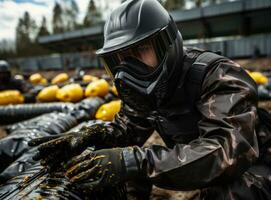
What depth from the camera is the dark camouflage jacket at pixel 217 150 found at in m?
1.20

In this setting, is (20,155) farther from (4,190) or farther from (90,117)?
(90,117)

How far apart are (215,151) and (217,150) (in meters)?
0.01

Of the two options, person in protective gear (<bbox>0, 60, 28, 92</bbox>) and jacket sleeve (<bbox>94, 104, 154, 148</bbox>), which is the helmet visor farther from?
person in protective gear (<bbox>0, 60, 28, 92</bbox>)

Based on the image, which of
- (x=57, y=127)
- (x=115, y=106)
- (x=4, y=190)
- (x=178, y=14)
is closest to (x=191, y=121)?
(x=4, y=190)

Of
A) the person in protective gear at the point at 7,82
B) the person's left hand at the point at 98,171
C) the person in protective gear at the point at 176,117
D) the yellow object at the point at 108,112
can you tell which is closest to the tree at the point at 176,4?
the person in protective gear at the point at 7,82

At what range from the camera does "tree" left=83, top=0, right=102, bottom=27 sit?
36812 mm

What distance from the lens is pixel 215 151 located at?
1190mm

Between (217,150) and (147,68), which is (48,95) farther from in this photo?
(217,150)

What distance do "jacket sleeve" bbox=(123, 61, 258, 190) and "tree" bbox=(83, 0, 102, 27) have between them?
37.5m

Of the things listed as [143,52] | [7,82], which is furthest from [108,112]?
[7,82]

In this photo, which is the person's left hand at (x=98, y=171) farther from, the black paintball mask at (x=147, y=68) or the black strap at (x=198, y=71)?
the black strap at (x=198, y=71)

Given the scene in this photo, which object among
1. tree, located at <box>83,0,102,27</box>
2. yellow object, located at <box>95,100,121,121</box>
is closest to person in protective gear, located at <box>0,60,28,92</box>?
yellow object, located at <box>95,100,121,121</box>

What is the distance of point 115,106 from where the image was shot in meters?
4.75

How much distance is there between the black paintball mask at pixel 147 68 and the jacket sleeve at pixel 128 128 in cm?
46
